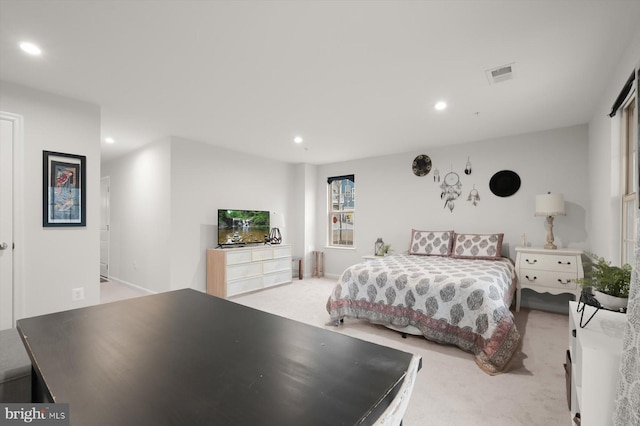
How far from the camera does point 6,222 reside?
254 centimetres

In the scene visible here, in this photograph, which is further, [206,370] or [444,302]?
[444,302]

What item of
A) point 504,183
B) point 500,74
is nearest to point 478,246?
point 504,183

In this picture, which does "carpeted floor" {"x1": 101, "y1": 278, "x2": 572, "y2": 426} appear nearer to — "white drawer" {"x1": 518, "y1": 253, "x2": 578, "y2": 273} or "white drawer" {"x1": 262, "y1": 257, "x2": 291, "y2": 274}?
"white drawer" {"x1": 518, "y1": 253, "x2": 578, "y2": 273}

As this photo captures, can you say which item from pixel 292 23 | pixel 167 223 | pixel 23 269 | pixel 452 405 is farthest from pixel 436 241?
pixel 23 269

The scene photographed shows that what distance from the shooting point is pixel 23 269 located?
2605 millimetres

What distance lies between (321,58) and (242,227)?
11.0 feet

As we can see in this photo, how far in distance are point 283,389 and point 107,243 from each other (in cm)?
662

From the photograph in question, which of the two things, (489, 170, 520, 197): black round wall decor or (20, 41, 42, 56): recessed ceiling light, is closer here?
(20, 41, 42, 56): recessed ceiling light

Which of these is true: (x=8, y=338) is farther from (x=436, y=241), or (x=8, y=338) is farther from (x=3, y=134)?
(x=436, y=241)

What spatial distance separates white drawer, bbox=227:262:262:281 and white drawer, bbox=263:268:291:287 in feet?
0.78

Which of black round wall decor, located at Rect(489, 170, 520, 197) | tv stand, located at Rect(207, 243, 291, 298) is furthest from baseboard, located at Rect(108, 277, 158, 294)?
black round wall decor, located at Rect(489, 170, 520, 197)

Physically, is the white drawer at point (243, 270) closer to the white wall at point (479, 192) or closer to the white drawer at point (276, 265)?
the white drawer at point (276, 265)

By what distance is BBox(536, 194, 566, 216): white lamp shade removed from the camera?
11.7ft

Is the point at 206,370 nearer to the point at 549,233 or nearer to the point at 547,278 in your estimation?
the point at 547,278
